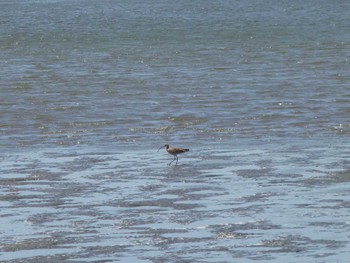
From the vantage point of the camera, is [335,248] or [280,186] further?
[280,186]

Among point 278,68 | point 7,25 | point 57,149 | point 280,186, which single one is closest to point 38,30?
point 7,25

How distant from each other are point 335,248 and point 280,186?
316cm

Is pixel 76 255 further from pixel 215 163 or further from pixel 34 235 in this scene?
pixel 215 163

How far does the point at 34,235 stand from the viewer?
11.6 metres

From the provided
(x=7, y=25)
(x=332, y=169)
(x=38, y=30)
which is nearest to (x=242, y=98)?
(x=332, y=169)

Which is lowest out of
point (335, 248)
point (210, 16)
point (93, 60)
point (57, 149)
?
point (210, 16)

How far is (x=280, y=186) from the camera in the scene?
45.4ft

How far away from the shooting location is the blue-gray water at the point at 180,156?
1121 cm

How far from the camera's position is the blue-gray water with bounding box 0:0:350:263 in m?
11.2

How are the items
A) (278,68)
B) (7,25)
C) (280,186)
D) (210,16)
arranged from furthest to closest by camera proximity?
(210,16)
(7,25)
(278,68)
(280,186)

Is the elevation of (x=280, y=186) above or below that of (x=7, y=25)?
above

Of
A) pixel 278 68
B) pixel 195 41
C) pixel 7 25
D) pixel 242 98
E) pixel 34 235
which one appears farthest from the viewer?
pixel 7 25

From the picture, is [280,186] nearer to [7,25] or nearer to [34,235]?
[34,235]

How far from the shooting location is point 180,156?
16375 millimetres
